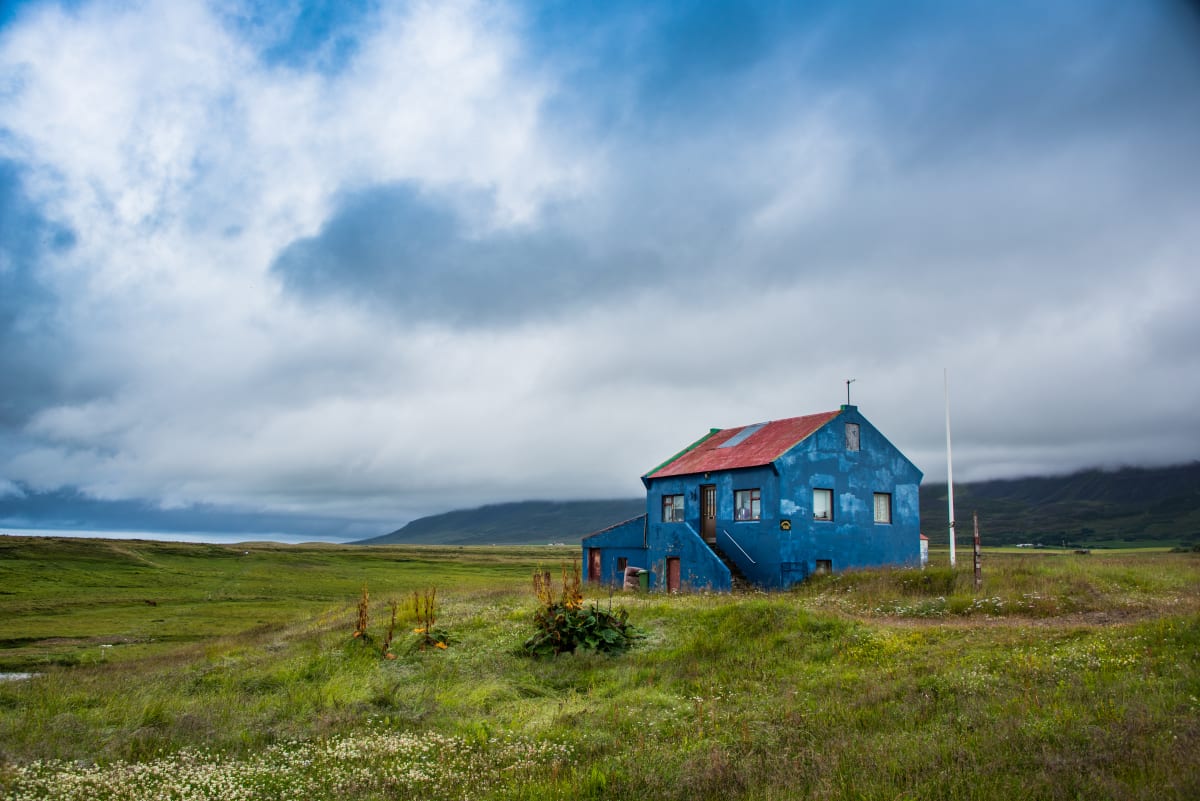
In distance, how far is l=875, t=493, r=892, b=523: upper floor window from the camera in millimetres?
34531

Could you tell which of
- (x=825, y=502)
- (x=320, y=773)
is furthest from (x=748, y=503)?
(x=320, y=773)

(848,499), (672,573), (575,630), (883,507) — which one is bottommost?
(672,573)

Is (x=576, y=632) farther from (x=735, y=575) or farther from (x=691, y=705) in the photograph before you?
(x=735, y=575)

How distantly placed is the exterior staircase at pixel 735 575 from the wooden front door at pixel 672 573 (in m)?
1.71

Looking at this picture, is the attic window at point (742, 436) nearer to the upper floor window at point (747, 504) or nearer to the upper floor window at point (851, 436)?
the upper floor window at point (747, 504)

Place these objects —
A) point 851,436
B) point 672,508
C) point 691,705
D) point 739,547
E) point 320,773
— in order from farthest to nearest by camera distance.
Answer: point 672,508, point 851,436, point 739,547, point 691,705, point 320,773

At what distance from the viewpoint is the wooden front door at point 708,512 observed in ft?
117

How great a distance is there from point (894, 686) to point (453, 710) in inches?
300

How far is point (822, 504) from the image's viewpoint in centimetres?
3306

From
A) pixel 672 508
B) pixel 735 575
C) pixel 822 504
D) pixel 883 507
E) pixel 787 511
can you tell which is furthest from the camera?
pixel 672 508

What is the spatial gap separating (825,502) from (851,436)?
10.6 feet

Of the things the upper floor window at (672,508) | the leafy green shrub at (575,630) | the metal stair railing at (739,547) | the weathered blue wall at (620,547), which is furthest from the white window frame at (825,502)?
the leafy green shrub at (575,630)

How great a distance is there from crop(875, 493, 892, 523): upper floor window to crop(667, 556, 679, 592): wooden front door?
886 centimetres

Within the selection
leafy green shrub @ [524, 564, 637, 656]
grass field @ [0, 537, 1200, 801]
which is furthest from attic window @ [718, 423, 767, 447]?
leafy green shrub @ [524, 564, 637, 656]
